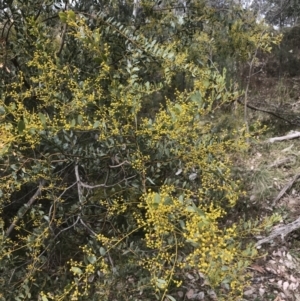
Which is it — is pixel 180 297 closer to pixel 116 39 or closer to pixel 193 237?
pixel 193 237

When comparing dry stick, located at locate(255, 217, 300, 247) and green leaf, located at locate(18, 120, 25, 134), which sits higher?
green leaf, located at locate(18, 120, 25, 134)

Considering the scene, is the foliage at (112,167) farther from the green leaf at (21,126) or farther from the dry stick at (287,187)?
the dry stick at (287,187)

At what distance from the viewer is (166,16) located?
2.09 meters

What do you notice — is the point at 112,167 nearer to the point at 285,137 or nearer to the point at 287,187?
the point at 287,187

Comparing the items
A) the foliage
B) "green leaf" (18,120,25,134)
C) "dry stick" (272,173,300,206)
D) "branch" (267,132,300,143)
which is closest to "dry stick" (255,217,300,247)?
"dry stick" (272,173,300,206)

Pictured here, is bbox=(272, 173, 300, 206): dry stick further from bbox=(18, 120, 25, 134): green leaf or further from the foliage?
bbox=(18, 120, 25, 134): green leaf

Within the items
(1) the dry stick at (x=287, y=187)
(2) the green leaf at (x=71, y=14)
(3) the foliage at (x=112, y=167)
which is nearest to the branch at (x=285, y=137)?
(1) the dry stick at (x=287, y=187)

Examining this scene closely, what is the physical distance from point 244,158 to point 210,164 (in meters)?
1.58

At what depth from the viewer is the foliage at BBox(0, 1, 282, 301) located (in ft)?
3.57

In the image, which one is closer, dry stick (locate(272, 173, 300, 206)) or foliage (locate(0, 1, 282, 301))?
foliage (locate(0, 1, 282, 301))

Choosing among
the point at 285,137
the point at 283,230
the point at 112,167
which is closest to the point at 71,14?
the point at 112,167

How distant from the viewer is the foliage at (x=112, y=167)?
109 centimetres

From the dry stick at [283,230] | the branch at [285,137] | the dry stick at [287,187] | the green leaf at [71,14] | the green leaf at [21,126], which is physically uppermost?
the green leaf at [71,14]

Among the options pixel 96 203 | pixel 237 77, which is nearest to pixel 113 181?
pixel 96 203
